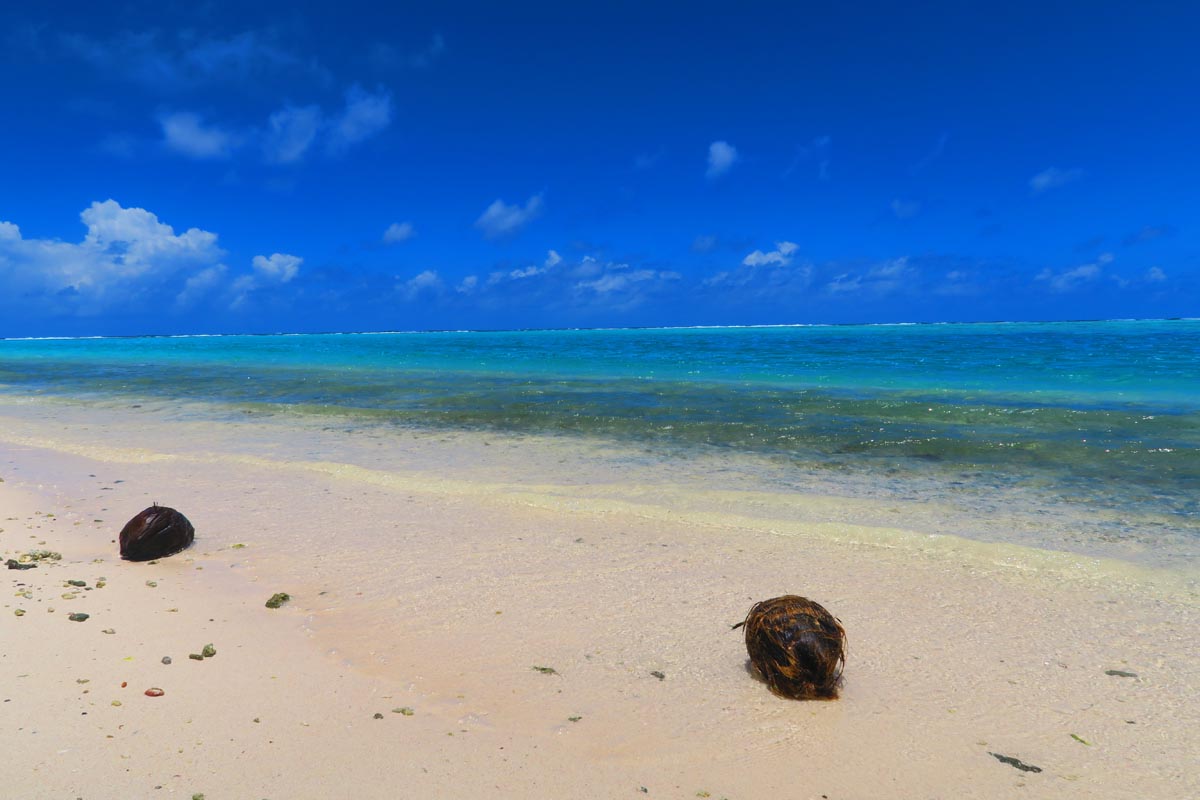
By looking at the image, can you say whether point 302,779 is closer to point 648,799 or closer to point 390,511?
point 648,799

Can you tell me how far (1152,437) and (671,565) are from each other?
42.8 feet

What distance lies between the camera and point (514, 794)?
346 centimetres

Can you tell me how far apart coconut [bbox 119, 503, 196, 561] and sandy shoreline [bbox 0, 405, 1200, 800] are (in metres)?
0.21

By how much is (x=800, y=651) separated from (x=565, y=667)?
5.16 feet

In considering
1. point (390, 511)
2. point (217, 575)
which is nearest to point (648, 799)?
point (217, 575)

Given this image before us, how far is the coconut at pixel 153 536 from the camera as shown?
6676mm

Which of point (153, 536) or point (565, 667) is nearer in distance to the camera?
point (565, 667)

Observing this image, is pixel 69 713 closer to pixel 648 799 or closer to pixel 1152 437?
pixel 648 799

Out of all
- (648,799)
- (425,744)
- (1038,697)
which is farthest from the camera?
(1038,697)

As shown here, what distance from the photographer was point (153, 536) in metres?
6.74

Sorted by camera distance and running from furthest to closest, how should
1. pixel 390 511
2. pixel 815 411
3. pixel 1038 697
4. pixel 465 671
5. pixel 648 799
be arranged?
pixel 815 411, pixel 390 511, pixel 465 671, pixel 1038 697, pixel 648 799

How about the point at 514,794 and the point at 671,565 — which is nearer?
the point at 514,794

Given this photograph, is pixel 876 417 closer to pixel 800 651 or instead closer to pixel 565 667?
pixel 800 651

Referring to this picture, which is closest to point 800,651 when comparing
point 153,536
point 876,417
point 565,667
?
point 565,667
